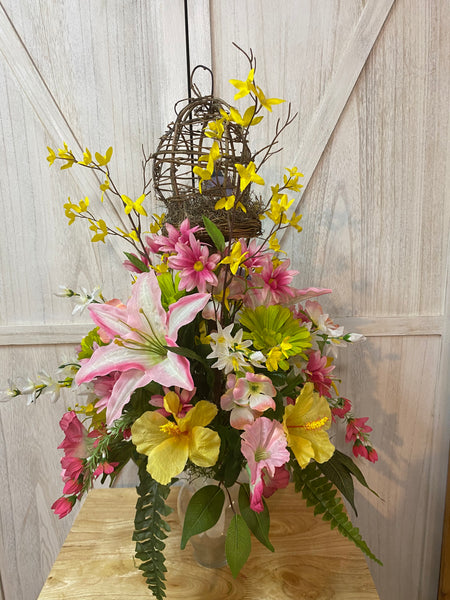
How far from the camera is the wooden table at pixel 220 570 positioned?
2.26 ft

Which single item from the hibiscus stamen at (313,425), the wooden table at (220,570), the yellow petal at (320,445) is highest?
the hibiscus stamen at (313,425)

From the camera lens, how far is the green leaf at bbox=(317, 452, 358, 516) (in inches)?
25.3

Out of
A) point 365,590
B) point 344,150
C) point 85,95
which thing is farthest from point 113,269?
point 365,590

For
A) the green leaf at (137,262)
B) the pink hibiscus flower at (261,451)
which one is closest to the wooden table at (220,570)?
the pink hibiscus flower at (261,451)

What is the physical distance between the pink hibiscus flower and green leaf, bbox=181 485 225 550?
3.5 inches

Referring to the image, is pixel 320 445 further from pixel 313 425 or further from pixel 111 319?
pixel 111 319

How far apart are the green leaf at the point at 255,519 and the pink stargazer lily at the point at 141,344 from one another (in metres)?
0.22

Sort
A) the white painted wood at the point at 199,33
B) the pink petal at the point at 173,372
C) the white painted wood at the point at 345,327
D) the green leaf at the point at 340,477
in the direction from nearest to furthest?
1. the pink petal at the point at 173,372
2. the green leaf at the point at 340,477
3. the white painted wood at the point at 199,33
4. the white painted wood at the point at 345,327

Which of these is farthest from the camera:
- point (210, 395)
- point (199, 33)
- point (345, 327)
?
point (345, 327)

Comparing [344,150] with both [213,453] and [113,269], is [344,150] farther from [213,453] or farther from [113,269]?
[213,453]

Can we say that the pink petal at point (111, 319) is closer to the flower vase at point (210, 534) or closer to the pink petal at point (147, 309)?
the pink petal at point (147, 309)

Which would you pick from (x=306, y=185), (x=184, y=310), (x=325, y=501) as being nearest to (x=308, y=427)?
(x=325, y=501)

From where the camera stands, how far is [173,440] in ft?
1.80

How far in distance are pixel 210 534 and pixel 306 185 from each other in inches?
30.6
